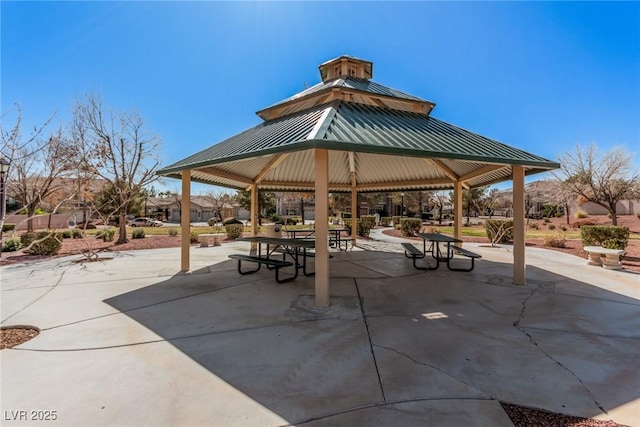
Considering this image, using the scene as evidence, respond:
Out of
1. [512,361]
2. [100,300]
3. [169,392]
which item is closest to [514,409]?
[512,361]

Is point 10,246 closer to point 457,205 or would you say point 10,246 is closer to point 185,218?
point 185,218

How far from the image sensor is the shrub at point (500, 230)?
14711mm

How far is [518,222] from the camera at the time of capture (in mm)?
6777

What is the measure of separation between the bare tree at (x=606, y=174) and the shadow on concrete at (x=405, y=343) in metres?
20.5

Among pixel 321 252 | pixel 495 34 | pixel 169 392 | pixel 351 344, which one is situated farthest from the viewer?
pixel 495 34

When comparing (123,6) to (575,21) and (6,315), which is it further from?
(575,21)

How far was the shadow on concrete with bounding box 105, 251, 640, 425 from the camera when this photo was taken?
2.68m

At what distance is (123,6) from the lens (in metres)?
7.24

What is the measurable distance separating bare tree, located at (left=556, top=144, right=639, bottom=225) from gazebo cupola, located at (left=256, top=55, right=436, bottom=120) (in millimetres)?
20402

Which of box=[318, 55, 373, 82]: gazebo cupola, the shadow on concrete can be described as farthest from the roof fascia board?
box=[318, 55, 373, 82]: gazebo cupola

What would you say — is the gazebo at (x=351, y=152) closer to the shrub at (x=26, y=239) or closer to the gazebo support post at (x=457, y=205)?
the gazebo support post at (x=457, y=205)

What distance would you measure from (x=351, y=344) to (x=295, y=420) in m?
1.54

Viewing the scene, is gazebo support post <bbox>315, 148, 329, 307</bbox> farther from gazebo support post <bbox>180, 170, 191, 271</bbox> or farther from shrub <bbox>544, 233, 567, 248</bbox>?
shrub <bbox>544, 233, 567, 248</bbox>

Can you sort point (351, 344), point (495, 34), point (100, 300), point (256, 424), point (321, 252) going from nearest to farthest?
point (256, 424)
point (351, 344)
point (321, 252)
point (100, 300)
point (495, 34)
